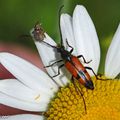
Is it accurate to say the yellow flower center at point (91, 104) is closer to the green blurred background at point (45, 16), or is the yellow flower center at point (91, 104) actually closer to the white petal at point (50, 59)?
the white petal at point (50, 59)

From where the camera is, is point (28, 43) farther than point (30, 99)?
Yes

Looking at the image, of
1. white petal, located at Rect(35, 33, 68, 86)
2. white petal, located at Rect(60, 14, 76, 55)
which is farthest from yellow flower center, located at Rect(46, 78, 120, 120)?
white petal, located at Rect(60, 14, 76, 55)

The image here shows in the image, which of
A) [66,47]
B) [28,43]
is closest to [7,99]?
[66,47]

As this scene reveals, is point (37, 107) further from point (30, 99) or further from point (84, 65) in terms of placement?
point (84, 65)

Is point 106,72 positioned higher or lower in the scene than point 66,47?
lower

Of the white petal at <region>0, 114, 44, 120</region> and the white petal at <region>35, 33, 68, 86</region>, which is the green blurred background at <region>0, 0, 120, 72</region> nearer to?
the white petal at <region>35, 33, 68, 86</region>

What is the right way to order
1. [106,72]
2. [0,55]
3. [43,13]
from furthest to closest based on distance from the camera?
[43,13]
[106,72]
[0,55]

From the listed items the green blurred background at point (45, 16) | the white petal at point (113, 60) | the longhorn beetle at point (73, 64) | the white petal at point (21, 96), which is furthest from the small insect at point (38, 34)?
the green blurred background at point (45, 16)
